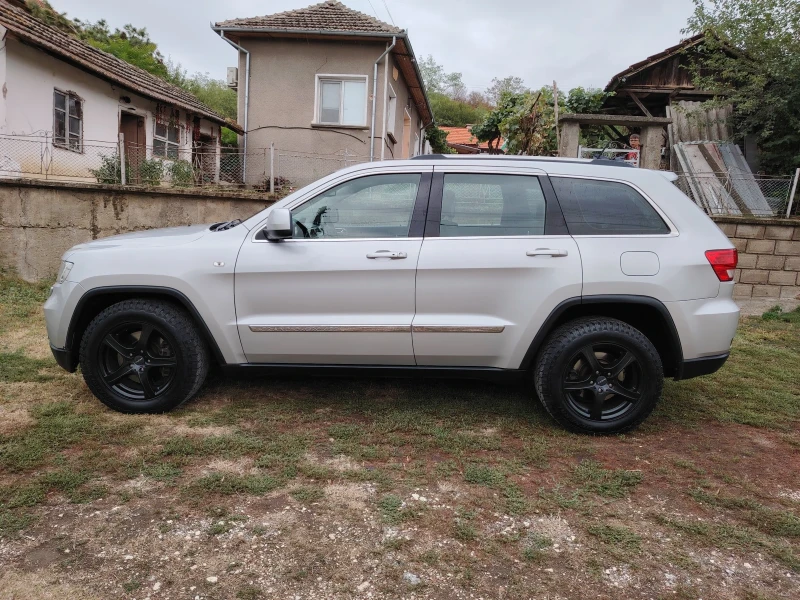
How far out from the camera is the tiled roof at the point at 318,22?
1295 cm

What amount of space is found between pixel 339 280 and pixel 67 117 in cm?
1201

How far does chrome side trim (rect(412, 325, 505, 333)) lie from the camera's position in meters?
3.50

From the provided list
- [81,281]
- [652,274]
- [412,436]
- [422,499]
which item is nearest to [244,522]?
[422,499]

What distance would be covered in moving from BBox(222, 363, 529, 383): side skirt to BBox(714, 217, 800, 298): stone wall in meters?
5.94

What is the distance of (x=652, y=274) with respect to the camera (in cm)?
344

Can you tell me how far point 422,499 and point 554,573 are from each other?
0.74 meters

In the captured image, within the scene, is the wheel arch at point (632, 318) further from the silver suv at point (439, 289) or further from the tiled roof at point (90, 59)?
the tiled roof at point (90, 59)

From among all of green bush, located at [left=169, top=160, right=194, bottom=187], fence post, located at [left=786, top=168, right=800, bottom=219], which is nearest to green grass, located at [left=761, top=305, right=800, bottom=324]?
fence post, located at [left=786, top=168, right=800, bottom=219]

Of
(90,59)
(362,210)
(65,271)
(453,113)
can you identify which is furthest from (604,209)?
(453,113)

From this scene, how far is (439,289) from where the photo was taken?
3504mm

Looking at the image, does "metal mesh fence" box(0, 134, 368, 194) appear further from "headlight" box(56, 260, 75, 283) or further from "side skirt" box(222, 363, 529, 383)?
"side skirt" box(222, 363, 529, 383)

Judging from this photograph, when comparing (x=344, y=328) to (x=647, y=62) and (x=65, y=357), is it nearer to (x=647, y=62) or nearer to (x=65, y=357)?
(x=65, y=357)

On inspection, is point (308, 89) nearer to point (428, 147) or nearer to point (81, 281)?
point (81, 281)

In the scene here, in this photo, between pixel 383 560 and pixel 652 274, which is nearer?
pixel 383 560
